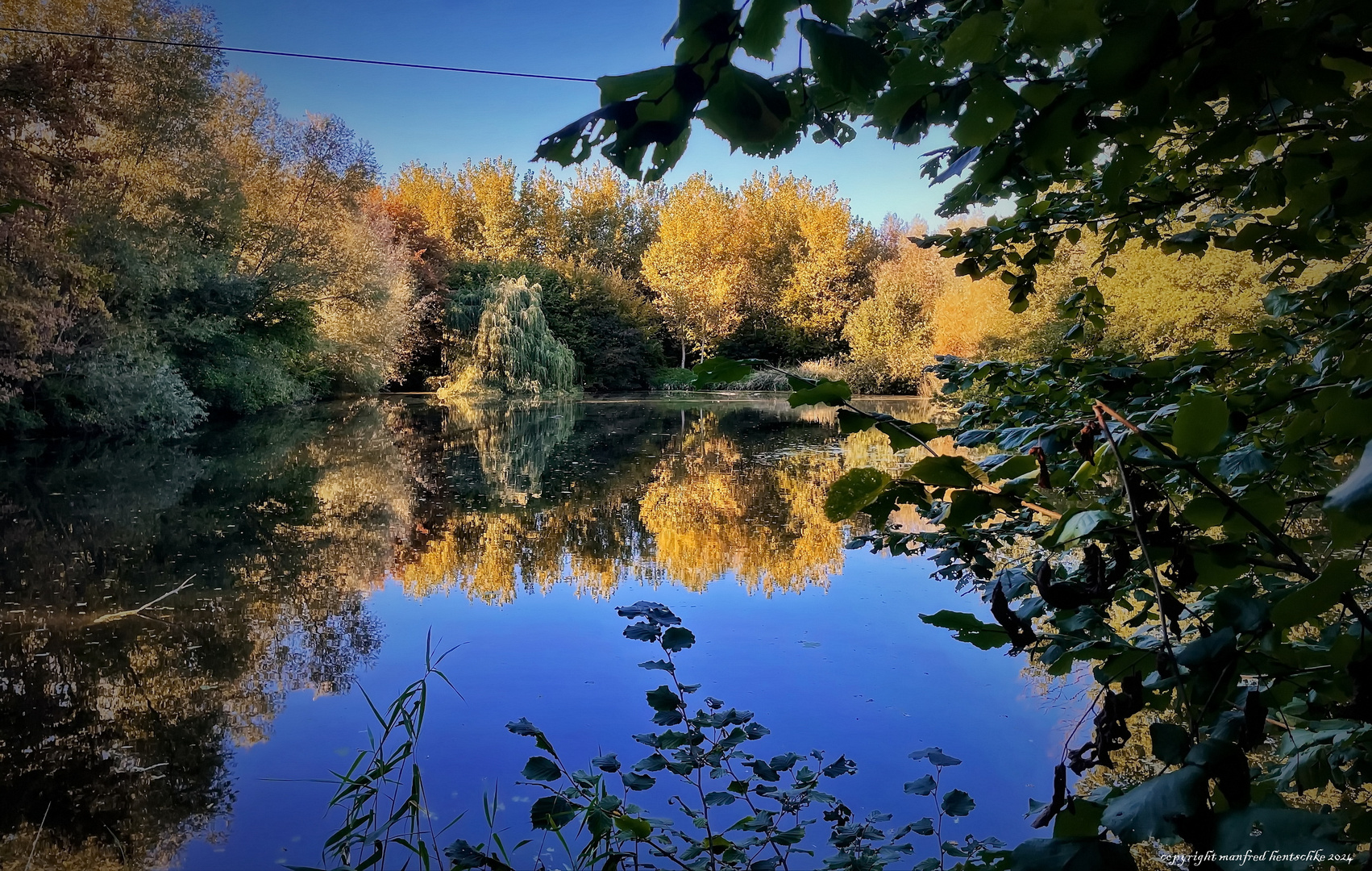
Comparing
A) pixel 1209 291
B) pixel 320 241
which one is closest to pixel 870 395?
pixel 1209 291

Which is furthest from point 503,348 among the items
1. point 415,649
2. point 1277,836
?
point 1277,836

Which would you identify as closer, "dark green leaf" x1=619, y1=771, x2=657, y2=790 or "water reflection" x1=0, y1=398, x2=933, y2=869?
"dark green leaf" x1=619, y1=771, x2=657, y2=790

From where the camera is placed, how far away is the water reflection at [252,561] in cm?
263

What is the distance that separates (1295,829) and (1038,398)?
1609 mm

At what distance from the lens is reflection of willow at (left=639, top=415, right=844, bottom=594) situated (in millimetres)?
5105

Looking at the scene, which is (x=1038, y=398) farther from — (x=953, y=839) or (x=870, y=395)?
(x=870, y=395)

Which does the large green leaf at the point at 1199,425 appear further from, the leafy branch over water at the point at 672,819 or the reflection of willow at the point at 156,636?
the reflection of willow at the point at 156,636

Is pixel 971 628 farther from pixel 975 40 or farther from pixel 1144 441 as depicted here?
pixel 975 40

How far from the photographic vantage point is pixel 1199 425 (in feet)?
1.68

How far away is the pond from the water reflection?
19mm

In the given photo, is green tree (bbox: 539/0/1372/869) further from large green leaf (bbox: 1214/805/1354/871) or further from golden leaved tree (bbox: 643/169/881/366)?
golden leaved tree (bbox: 643/169/881/366)

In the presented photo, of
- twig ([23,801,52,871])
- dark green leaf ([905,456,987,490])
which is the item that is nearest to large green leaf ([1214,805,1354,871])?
dark green leaf ([905,456,987,490])

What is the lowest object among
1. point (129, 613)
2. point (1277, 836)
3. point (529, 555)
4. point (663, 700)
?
point (1277, 836)

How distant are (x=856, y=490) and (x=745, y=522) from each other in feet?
18.9
